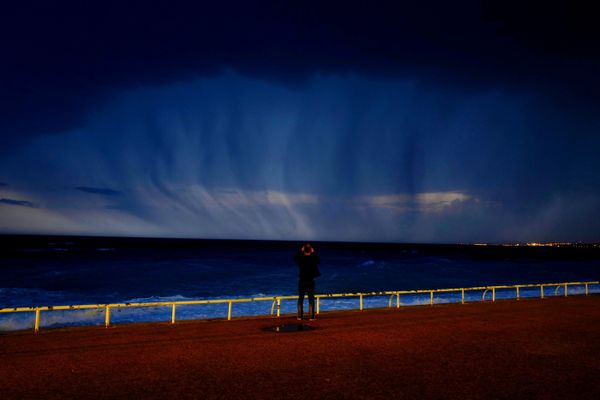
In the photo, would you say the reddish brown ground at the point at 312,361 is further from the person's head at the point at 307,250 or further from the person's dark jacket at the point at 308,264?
the person's head at the point at 307,250

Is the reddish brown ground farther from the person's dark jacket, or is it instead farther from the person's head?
the person's head

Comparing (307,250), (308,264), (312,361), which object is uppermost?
(307,250)

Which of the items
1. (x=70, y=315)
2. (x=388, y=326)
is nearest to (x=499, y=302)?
(x=388, y=326)

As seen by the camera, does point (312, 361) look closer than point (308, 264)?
Yes

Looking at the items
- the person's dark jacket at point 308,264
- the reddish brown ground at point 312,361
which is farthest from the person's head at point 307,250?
the reddish brown ground at point 312,361

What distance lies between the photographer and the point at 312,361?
771 centimetres

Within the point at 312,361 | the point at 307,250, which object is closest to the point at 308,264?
the point at 307,250

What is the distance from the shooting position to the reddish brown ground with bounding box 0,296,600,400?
6184mm

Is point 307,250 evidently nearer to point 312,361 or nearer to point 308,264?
point 308,264

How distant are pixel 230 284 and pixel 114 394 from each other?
3932 centimetres

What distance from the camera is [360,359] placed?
7.91 meters

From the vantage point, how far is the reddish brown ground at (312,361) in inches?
243

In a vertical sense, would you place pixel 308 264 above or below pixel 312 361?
above

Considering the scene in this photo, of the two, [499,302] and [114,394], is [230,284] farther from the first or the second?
[114,394]
